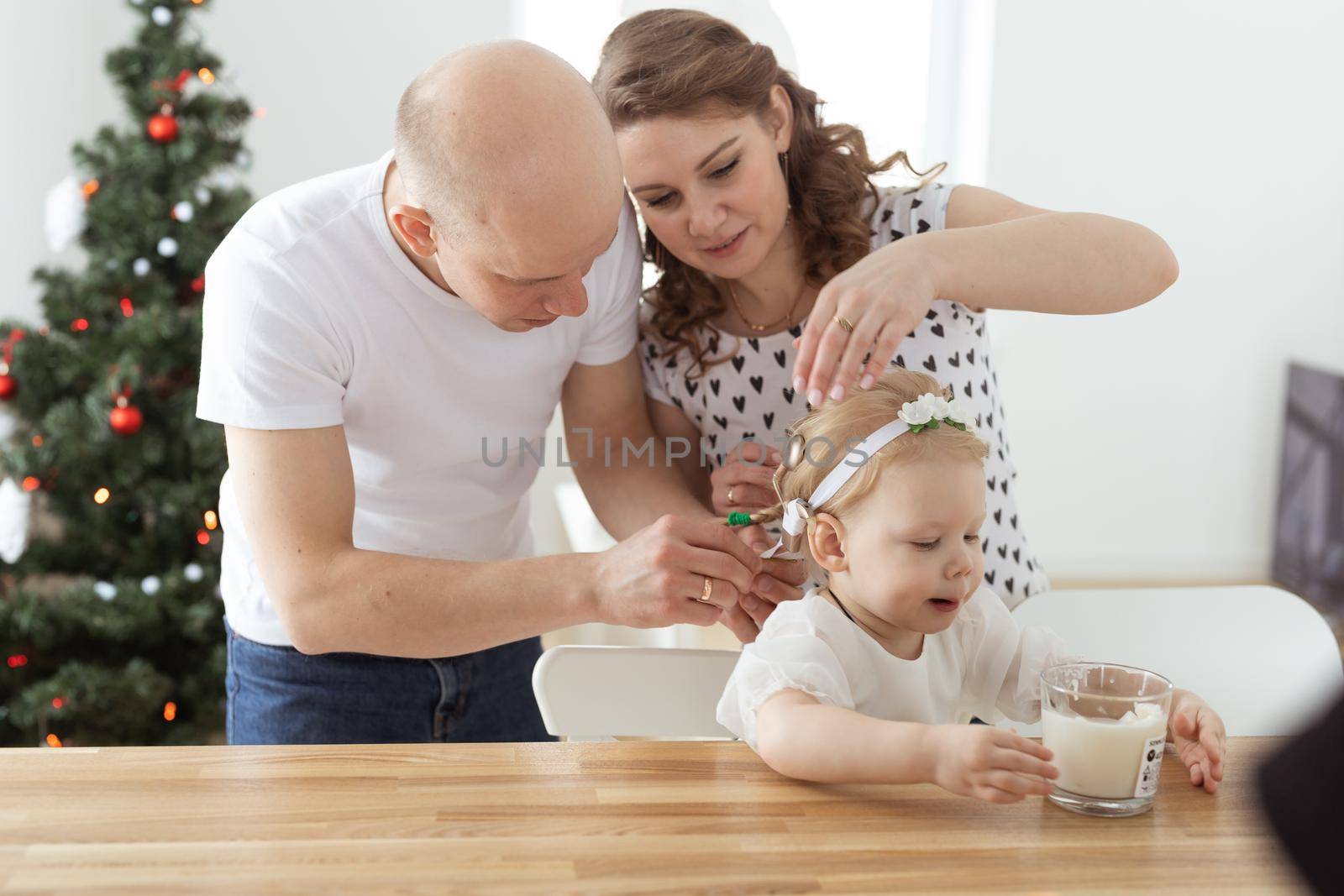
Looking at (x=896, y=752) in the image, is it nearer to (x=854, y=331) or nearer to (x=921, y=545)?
(x=921, y=545)

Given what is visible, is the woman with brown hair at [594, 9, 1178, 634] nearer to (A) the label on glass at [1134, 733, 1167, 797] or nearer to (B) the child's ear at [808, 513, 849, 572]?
(B) the child's ear at [808, 513, 849, 572]

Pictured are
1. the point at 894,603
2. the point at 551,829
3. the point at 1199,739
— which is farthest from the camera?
the point at 894,603

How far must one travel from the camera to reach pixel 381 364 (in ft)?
4.97

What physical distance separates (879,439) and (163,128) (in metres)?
2.32

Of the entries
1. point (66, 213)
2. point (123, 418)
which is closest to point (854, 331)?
point (123, 418)

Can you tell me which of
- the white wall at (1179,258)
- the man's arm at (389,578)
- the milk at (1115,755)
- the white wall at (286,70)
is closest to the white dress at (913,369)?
the man's arm at (389,578)

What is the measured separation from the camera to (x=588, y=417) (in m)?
1.71

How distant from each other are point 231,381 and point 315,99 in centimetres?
290

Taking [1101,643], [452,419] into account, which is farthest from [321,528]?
[1101,643]

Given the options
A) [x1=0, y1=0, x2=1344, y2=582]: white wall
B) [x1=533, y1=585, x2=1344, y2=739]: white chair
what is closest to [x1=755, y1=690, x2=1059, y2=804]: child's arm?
[x1=533, y1=585, x2=1344, y2=739]: white chair

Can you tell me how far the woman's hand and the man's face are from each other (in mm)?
274

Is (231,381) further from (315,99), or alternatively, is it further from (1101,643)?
(315,99)

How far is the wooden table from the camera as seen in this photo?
34.3 inches

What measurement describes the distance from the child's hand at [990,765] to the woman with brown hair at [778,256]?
1.34 ft
